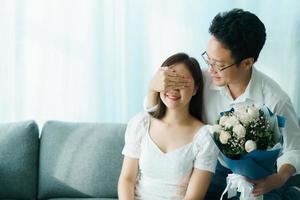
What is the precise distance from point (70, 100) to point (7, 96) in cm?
37

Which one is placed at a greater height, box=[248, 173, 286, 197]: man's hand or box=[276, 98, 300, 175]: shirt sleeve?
box=[276, 98, 300, 175]: shirt sleeve

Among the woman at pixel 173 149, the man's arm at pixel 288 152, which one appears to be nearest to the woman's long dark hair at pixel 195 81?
the woman at pixel 173 149

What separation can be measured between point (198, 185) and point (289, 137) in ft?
1.52

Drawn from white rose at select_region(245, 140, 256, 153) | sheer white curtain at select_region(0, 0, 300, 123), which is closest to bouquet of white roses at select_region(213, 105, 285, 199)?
white rose at select_region(245, 140, 256, 153)

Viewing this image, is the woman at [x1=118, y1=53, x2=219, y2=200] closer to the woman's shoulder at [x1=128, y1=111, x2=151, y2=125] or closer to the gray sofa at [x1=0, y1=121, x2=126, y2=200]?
the woman's shoulder at [x1=128, y1=111, x2=151, y2=125]

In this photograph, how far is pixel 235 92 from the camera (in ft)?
7.23

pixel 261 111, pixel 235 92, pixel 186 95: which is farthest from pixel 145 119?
pixel 261 111

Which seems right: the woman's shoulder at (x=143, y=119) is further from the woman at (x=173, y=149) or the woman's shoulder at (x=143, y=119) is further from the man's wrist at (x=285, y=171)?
the man's wrist at (x=285, y=171)

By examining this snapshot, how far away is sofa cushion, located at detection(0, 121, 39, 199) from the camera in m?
2.48

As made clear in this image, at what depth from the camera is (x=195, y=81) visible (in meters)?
2.19

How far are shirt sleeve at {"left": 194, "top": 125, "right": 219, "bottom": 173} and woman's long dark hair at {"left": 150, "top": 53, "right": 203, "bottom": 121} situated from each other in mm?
156

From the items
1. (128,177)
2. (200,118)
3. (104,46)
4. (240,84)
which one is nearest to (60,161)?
(128,177)

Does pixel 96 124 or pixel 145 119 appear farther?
pixel 96 124

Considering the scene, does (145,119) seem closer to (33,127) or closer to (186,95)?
(186,95)
